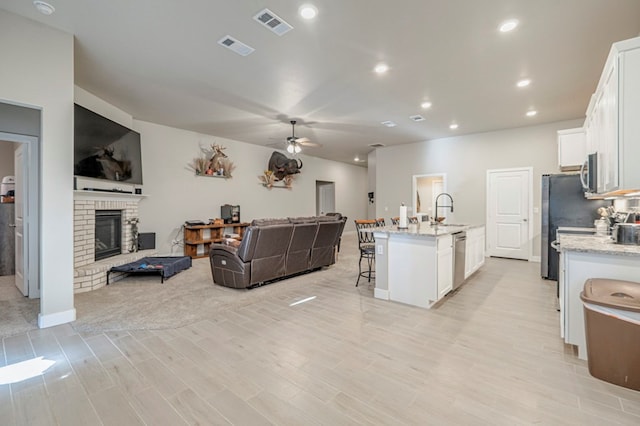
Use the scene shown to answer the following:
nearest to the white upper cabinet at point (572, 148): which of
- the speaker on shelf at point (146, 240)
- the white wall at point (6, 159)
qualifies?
the speaker on shelf at point (146, 240)

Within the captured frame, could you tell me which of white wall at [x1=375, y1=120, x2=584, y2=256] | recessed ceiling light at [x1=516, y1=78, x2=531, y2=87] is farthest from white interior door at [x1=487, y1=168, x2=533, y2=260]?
recessed ceiling light at [x1=516, y1=78, x2=531, y2=87]

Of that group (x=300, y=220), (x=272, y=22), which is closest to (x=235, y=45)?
(x=272, y=22)

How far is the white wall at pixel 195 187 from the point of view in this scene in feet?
20.7

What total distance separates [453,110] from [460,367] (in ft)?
15.4

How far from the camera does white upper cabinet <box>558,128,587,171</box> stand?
4.28 m

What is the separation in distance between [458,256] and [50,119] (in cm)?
511

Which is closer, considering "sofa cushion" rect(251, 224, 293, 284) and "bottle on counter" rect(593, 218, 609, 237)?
"bottle on counter" rect(593, 218, 609, 237)

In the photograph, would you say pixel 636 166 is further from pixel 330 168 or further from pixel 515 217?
pixel 330 168

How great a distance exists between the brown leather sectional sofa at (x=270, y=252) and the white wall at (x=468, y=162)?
4.00m

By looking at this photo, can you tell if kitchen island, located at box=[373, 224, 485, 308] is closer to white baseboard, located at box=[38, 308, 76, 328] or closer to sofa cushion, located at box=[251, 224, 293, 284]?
sofa cushion, located at box=[251, 224, 293, 284]

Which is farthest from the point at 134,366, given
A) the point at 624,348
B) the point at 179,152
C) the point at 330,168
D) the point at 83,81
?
the point at 330,168

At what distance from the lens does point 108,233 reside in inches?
205

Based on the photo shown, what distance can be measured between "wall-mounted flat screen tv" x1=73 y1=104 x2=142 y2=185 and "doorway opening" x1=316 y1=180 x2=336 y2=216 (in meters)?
6.98

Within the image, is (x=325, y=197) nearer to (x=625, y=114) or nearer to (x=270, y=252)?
(x=270, y=252)
